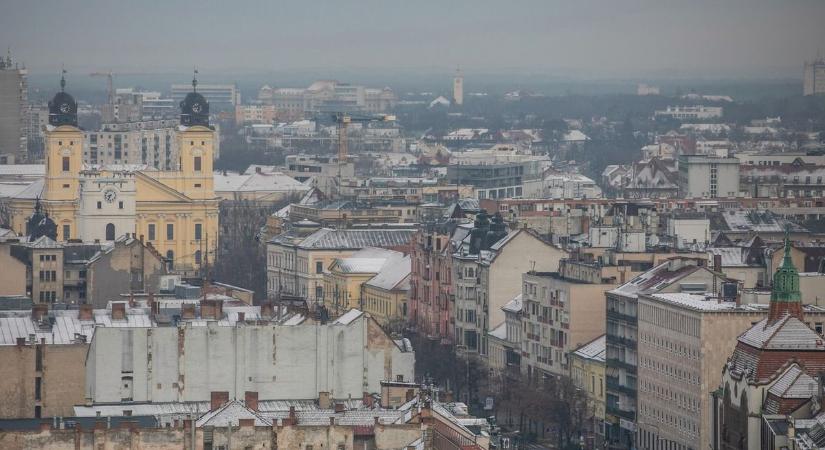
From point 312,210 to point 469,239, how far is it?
134ft

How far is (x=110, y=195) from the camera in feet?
493

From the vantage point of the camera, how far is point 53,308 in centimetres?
9106

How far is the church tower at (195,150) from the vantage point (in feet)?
536

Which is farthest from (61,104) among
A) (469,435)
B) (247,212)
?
(469,435)

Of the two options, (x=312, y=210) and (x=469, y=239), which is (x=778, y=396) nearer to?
(x=469, y=239)

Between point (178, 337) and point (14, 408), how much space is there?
14.1 feet

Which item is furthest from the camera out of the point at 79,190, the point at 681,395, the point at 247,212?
the point at 247,212

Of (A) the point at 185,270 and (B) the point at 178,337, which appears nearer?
(B) the point at 178,337

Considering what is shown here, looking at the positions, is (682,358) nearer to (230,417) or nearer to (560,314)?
(560,314)

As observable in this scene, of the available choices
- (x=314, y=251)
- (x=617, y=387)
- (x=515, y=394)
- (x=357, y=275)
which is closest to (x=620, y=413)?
(x=617, y=387)

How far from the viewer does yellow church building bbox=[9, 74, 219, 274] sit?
492ft

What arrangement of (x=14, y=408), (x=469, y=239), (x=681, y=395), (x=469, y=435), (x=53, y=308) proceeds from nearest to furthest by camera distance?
(x=469, y=435) < (x=14, y=408) < (x=681, y=395) < (x=53, y=308) < (x=469, y=239)

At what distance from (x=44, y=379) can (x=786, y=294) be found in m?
18.3

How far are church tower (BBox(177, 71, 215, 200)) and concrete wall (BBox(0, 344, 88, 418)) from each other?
85.2 m
